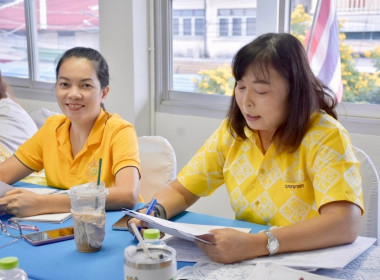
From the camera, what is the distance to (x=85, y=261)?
123cm

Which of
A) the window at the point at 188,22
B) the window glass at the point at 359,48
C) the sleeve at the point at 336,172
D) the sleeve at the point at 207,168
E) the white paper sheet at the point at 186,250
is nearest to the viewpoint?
the white paper sheet at the point at 186,250

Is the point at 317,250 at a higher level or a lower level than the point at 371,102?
lower

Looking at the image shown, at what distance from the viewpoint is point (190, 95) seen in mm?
3176

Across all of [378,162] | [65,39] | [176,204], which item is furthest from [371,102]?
[65,39]

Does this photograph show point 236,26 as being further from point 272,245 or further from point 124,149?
point 272,245

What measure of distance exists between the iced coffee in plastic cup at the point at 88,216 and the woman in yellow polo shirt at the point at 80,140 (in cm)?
49

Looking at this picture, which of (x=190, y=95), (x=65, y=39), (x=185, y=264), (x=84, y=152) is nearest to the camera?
(x=185, y=264)

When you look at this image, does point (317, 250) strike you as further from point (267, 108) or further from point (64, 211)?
point (64, 211)

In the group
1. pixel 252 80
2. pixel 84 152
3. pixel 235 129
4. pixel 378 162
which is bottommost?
pixel 378 162

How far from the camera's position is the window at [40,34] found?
3.73 m

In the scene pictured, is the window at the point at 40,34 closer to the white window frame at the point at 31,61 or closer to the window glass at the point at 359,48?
the white window frame at the point at 31,61

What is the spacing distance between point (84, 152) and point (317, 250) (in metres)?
1.00

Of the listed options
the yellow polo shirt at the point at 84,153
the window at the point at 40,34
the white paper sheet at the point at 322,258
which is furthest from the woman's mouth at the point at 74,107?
the window at the point at 40,34

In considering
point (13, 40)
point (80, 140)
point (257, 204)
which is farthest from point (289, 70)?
point (13, 40)
